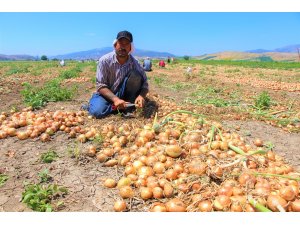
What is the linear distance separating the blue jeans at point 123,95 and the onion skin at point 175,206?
94.7 inches

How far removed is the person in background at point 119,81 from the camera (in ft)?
13.8

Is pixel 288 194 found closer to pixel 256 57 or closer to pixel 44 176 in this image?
pixel 44 176

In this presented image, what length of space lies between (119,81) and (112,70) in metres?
0.18

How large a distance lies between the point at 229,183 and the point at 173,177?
1.36 ft

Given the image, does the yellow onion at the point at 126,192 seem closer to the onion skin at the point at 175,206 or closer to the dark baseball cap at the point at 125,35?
the onion skin at the point at 175,206

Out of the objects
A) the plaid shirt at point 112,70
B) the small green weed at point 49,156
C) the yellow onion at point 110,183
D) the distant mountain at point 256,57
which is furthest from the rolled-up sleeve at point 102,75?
the distant mountain at point 256,57

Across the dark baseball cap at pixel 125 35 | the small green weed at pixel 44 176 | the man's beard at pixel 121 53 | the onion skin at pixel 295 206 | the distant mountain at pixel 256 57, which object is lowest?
the distant mountain at pixel 256 57

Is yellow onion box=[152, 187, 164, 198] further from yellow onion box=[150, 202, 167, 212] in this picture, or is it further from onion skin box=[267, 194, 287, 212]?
onion skin box=[267, 194, 287, 212]

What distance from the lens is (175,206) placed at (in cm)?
198

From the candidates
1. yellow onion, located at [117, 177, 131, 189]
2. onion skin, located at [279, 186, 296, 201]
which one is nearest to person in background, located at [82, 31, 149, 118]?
yellow onion, located at [117, 177, 131, 189]

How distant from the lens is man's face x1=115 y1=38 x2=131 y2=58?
4148 mm

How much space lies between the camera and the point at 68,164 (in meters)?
2.92
